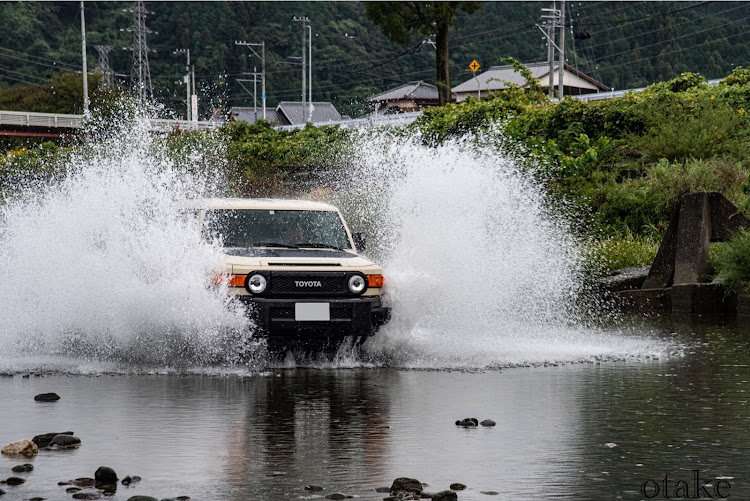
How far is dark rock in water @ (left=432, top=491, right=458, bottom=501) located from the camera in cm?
561

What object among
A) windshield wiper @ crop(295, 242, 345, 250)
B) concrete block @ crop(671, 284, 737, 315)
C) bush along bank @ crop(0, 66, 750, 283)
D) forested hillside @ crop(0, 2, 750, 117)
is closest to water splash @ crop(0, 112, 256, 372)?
windshield wiper @ crop(295, 242, 345, 250)

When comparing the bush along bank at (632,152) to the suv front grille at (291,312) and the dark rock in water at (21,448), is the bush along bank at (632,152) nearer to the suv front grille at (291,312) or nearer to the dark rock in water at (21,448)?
the suv front grille at (291,312)

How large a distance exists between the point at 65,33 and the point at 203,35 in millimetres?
16577

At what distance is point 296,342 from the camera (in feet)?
35.8

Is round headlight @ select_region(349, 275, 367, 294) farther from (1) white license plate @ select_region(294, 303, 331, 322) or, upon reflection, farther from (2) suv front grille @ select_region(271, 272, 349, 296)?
(1) white license plate @ select_region(294, 303, 331, 322)

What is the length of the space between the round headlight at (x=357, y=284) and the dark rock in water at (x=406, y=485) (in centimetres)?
525

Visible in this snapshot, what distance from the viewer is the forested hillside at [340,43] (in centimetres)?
9894

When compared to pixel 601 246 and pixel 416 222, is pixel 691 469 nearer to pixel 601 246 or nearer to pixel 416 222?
pixel 416 222

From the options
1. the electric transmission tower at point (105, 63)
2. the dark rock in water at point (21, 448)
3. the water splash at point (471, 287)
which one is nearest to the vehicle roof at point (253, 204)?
the water splash at point (471, 287)

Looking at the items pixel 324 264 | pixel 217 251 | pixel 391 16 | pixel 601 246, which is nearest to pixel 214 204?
pixel 217 251

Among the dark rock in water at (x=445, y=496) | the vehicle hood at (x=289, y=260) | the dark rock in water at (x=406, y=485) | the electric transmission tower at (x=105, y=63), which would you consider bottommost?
the dark rock in water at (x=445, y=496)

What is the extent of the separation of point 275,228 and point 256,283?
5.14 ft

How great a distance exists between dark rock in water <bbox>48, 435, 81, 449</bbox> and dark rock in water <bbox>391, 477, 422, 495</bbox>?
2213 mm

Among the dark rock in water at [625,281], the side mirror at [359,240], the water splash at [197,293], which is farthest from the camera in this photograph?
the dark rock in water at [625,281]
